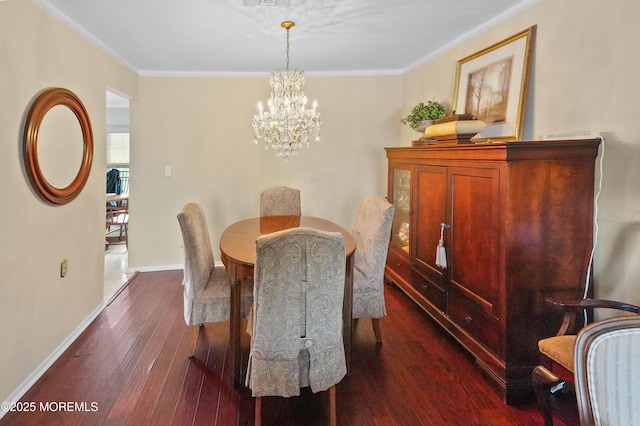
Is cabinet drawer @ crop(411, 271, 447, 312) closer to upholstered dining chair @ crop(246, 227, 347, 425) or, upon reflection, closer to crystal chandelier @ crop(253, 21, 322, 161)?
upholstered dining chair @ crop(246, 227, 347, 425)

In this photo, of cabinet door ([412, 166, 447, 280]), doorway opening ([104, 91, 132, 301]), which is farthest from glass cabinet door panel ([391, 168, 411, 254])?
doorway opening ([104, 91, 132, 301])

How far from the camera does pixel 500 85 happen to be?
2.69m

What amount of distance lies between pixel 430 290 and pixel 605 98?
66.8 inches

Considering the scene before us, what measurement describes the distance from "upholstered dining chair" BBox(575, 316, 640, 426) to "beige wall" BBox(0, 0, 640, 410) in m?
1.02

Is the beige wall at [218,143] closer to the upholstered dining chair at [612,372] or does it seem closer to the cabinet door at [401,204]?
the cabinet door at [401,204]

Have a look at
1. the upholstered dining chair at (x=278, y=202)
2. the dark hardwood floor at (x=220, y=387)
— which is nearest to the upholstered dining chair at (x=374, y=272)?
the dark hardwood floor at (x=220, y=387)

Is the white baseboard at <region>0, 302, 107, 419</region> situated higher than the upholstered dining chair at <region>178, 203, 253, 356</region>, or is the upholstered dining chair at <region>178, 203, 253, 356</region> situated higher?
the upholstered dining chair at <region>178, 203, 253, 356</region>

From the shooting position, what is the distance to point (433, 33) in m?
3.09

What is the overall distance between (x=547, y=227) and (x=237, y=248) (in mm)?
1787

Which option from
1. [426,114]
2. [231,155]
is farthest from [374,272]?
[231,155]

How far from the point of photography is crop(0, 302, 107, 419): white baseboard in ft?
6.68

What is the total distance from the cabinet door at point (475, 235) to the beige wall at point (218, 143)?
53 centimetres

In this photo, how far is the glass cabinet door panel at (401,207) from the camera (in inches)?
136

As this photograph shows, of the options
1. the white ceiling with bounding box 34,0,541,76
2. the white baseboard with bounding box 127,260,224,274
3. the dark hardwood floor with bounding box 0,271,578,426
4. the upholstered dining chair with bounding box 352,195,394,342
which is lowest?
the dark hardwood floor with bounding box 0,271,578,426
